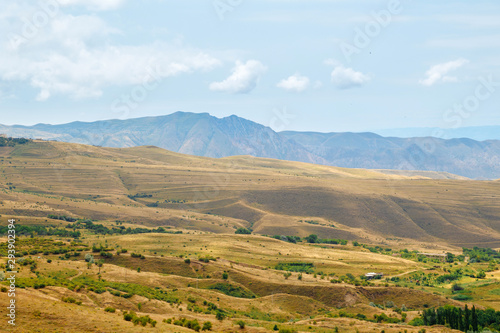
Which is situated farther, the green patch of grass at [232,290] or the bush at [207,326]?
the green patch of grass at [232,290]

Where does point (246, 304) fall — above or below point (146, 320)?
below

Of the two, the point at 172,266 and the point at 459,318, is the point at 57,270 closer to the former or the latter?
the point at 172,266

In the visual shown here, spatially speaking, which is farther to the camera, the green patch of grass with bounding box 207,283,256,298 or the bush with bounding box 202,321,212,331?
the green patch of grass with bounding box 207,283,256,298

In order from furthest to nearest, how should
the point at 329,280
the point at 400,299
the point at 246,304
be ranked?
the point at 329,280 < the point at 400,299 < the point at 246,304

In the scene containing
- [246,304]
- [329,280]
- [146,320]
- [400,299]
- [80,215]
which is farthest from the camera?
[80,215]

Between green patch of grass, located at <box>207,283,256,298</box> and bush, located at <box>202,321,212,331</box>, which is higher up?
bush, located at <box>202,321,212,331</box>

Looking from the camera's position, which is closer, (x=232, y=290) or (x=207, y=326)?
(x=207, y=326)

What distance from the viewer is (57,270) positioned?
2921 inches

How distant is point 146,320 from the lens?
154 ft

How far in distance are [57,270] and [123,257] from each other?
57.4 feet

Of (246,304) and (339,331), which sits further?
(246,304)

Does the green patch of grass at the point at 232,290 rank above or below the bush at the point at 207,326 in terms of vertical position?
below

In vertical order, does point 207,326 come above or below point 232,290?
above

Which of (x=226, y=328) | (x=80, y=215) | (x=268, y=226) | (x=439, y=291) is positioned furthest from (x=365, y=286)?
(x=80, y=215)
